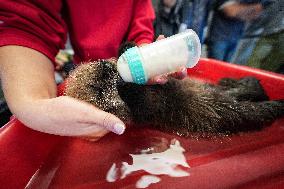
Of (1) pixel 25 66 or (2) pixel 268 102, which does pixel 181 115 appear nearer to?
(2) pixel 268 102

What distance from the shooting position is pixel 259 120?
0.65 m

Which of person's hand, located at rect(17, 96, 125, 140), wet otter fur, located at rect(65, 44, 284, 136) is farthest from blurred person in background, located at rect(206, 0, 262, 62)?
person's hand, located at rect(17, 96, 125, 140)

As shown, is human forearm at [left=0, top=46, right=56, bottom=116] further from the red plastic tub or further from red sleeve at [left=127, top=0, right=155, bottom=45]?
red sleeve at [left=127, top=0, right=155, bottom=45]

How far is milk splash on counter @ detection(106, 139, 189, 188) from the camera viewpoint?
23.6 inches

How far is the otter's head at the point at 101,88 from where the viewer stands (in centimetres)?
58

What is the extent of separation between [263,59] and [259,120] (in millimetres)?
441

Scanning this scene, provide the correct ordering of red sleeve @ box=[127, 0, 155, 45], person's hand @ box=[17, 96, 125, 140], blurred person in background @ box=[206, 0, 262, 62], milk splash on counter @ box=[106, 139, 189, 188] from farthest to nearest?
blurred person in background @ box=[206, 0, 262, 62]
red sleeve @ box=[127, 0, 155, 45]
milk splash on counter @ box=[106, 139, 189, 188]
person's hand @ box=[17, 96, 125, 140]

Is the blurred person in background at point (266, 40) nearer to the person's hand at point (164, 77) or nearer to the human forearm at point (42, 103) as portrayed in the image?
the person's hand at point (164, 77)

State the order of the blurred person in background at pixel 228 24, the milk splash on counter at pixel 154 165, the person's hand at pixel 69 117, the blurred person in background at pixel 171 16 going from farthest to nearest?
the blurred person in background at pixel 171 16 → the blurred person in background at pixel 228 24 → the milk splash on counter at pixel 154 165 → the person's hand at pixel 69 117

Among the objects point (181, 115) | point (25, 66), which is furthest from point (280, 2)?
point (25, 66)

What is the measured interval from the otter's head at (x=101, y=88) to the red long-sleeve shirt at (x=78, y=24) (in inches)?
6.2

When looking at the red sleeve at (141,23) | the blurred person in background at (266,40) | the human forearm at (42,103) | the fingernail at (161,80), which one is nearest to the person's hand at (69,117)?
the human forearm at (42,103)

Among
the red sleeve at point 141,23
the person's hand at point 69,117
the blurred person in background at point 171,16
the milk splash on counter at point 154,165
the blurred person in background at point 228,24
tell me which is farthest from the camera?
the blurred person in background at point 171,16

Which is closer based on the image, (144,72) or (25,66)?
(144,72)
